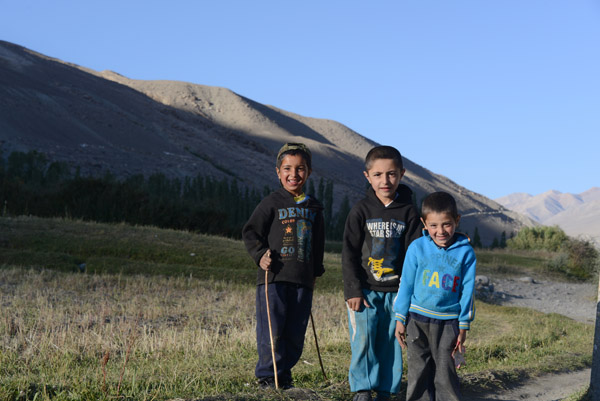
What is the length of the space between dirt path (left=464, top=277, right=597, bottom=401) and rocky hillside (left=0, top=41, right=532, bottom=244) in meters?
12.8

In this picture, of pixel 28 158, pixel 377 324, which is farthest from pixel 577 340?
pixel 28 158

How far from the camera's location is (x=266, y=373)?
5637 millimetres

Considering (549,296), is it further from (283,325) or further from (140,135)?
(140,135)

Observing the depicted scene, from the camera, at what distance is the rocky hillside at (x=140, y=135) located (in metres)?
71.9

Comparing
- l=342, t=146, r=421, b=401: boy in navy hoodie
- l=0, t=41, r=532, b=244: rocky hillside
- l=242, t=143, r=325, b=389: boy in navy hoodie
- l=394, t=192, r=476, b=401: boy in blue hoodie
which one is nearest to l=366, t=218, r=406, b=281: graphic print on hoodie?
l=342, t=146, r=421, b=401: boy in navy hoodie

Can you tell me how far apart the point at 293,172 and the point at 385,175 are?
3.17 feet

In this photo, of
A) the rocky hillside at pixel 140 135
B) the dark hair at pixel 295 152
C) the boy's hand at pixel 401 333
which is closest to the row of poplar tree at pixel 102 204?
the rocky hillside at pixel 140 135

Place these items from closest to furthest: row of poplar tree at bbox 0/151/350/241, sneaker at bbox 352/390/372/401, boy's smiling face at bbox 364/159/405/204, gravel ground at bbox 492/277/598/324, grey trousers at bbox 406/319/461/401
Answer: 1. grey trousers at bbox 406/319/461/401
2. sneaker at bbox 352/390/372/401
3. boy's smiling face at bbox 364/159/405/204
4. gravel ground at bbox 492/277/598/324
5. row of poplar tree at bbox 0/151/350/241

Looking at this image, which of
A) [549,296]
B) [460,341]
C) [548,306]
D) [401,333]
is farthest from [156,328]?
[549,296]

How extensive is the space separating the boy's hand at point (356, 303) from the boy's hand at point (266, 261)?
32.5 inches

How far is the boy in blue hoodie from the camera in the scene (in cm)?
482

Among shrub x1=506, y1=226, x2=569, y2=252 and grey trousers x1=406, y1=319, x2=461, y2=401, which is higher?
shrub x1=506, y1=226, x2=569, y2=252

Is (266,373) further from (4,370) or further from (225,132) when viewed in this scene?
(225,132)

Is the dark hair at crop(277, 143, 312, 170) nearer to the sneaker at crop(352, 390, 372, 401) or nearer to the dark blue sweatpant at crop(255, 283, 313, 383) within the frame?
the dark blue sweatpant at crop(255, 283, 313, 383)
